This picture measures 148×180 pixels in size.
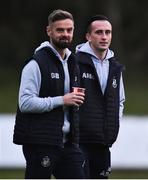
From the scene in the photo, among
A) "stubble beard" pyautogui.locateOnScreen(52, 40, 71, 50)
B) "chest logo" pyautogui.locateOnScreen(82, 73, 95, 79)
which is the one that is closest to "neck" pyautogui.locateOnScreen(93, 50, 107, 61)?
"chest logo" pyautogui.locateOnScreen(82, 73, 95, 79)

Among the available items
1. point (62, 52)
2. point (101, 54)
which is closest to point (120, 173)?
point (101, 54)

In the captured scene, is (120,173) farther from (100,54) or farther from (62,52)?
(62,52)

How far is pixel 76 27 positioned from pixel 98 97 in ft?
108

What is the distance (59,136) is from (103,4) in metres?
Answer: 33.3

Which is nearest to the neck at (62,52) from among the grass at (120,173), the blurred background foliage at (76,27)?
the grass at (120,173)

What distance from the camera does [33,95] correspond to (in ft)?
25.0

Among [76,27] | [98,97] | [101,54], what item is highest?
[76,27]

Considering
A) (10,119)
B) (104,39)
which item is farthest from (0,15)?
(104,39)

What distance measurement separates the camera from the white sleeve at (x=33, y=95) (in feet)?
24.8

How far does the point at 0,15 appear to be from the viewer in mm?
43062

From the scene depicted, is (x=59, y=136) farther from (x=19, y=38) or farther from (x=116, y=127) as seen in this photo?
(x=19, y=38)

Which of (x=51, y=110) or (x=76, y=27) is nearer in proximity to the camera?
(x=51, y=110)

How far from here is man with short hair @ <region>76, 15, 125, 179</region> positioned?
8227mm

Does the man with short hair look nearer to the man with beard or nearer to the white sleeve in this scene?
the man with beard
